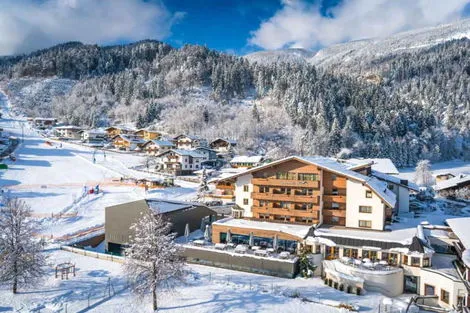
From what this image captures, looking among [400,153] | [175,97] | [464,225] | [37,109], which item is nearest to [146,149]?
[175,97]

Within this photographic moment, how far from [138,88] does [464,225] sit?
141161mm

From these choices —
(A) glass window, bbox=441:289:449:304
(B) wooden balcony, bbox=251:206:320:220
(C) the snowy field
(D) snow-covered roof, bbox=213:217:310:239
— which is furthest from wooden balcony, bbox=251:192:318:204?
(A) glass window, bbox=441:289:449:304

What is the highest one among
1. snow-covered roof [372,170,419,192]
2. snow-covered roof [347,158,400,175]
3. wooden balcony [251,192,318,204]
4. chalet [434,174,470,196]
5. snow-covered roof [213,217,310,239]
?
snow-covered roof [347,158,400,175]

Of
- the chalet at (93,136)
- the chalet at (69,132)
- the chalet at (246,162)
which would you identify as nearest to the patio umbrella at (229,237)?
the chalet at (246,162)

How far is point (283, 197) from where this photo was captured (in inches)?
1459

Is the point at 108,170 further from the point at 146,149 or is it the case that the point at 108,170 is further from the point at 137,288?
the point at 137,288

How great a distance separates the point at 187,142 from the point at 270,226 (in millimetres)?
72487

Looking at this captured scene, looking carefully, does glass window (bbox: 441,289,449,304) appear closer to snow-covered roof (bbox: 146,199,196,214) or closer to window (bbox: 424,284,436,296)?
window (bbox: 424,284,436,296)

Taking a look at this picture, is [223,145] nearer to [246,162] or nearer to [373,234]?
[246,162]

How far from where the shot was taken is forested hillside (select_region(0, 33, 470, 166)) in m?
113

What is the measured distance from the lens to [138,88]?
503 ft

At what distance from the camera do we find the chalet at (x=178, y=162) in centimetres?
8006

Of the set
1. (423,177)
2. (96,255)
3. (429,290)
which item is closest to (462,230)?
(429,290)

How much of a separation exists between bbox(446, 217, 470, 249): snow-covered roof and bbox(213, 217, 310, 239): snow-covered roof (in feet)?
38.1
